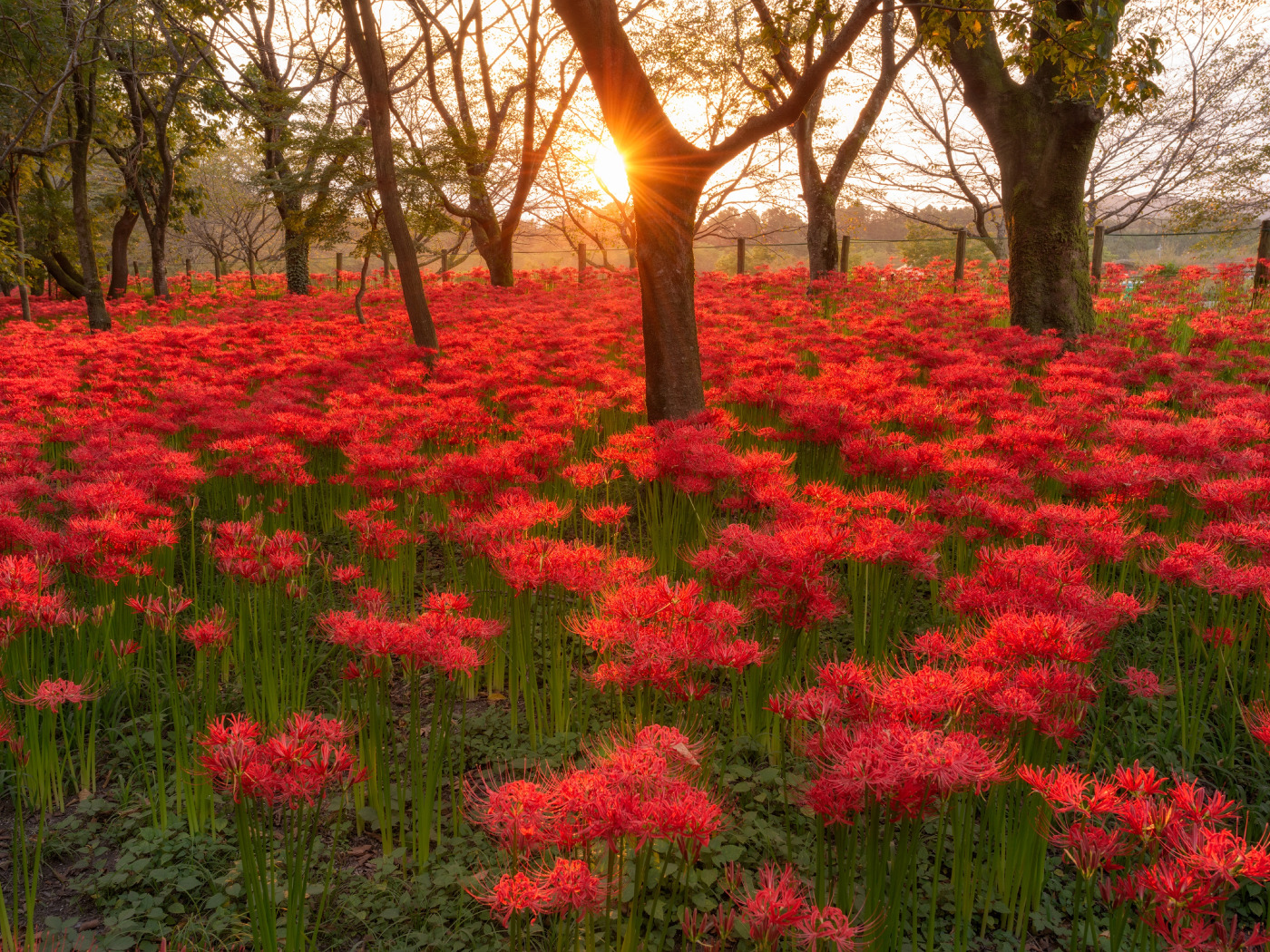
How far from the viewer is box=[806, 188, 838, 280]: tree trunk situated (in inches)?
705

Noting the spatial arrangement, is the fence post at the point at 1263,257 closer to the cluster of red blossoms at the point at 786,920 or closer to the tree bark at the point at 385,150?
the tree bark at the point at 385,150

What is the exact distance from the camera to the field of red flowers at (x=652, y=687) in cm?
162

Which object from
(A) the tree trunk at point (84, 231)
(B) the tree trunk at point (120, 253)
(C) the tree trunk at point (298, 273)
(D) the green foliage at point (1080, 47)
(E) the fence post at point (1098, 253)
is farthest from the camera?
(B) the tree trunk at point (120, 253)

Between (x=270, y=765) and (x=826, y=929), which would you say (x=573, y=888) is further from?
(x=270, y=765)

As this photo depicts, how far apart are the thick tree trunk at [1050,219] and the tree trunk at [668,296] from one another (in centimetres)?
599

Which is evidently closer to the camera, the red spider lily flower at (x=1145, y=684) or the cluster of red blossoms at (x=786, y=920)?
the cluster of red blossoms at (x=786, y=920)

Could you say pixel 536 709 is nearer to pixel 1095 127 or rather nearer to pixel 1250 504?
pixel 1250 504

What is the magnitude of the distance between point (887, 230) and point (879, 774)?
372 ft

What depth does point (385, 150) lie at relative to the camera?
9898 millimetres

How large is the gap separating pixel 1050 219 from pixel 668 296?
22.4 feet

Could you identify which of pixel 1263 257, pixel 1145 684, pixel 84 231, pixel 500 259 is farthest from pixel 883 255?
pixel 1145 684

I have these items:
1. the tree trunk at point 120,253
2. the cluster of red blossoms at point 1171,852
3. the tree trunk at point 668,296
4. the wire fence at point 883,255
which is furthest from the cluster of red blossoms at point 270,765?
the tree trunk at point 120,253

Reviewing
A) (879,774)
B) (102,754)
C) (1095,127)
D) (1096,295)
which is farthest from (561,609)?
(1096,295)

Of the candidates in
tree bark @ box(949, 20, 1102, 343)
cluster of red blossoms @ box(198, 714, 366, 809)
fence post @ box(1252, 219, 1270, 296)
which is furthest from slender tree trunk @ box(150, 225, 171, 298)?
fence post @ box(1252, 219, 1270, 296)
